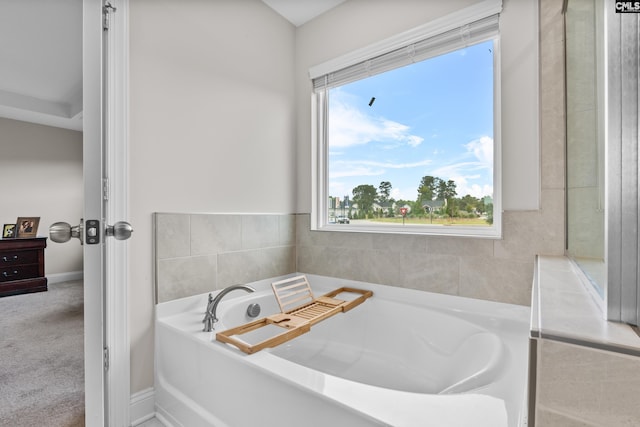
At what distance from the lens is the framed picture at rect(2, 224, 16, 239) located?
→ 1.28m

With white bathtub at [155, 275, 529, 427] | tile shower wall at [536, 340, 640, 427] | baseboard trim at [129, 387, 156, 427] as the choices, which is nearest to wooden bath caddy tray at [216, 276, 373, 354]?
white bathtub at [155, 275, 529, 427]

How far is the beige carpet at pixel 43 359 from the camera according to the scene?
4.86 ft

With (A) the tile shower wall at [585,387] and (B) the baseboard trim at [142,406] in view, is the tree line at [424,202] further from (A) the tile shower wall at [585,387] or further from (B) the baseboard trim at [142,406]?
(B) the baseboard trim at [142,406]

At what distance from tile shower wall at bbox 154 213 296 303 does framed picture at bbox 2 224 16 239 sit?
1.81 feet

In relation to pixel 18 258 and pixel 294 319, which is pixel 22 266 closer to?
pixel 18 258

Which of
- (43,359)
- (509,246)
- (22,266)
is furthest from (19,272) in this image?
(509,246)

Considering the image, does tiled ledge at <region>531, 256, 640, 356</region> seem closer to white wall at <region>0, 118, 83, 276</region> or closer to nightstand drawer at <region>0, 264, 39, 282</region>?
white wall at <region>0, 118, 83, 276</region>

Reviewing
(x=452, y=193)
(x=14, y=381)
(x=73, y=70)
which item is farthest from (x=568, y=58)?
(x=14, y=381)

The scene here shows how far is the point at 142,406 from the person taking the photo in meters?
1.53

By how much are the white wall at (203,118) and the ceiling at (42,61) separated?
0.26m

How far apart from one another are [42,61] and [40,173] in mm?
480

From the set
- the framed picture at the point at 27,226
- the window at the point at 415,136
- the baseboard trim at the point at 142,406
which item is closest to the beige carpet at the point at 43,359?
the baseboard trim at the point at 142,406

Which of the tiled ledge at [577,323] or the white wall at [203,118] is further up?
the white wall at [203,118]

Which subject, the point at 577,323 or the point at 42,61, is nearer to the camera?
the point at 577,323
